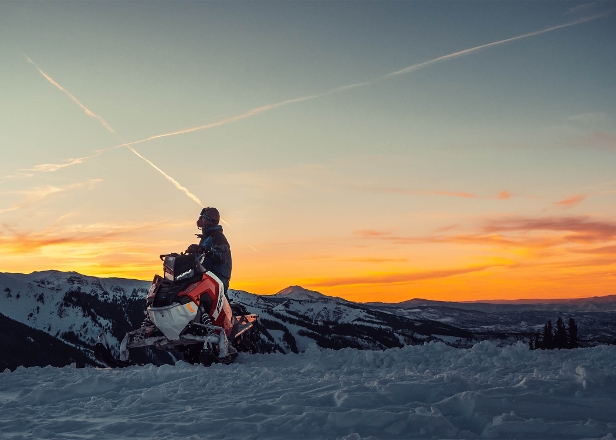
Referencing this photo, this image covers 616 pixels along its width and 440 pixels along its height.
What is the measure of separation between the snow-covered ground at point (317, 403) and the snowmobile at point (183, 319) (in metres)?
1.31

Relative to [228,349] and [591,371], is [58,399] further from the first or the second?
[591,371]

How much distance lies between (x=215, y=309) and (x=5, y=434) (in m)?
6.14

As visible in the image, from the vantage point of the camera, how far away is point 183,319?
10453mm

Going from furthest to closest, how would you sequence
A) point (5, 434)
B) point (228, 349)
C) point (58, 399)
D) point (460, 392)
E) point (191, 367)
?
point (228, 349) < point (191, 367) < point (58, 399) < point (460, 392) < point (5, 434)

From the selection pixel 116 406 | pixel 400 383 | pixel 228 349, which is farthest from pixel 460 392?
pixel 228 349

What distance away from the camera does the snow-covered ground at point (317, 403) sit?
515cm

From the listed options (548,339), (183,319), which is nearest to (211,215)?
(183,319)

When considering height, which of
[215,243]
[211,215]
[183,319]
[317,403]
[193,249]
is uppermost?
[211,215]

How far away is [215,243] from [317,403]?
7047 mm

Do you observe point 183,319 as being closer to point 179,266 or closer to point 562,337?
point 179,266

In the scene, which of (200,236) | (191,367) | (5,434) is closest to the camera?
(5,434)

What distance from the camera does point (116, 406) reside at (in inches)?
265

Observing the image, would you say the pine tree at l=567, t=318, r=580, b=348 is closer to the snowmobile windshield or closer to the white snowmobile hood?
the snowmobile windshield

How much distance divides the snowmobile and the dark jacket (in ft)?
3.54
